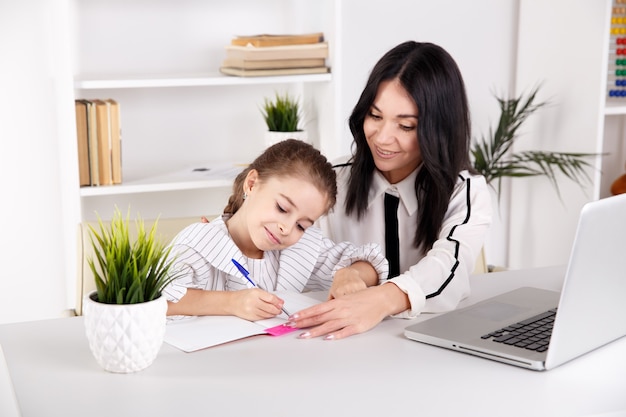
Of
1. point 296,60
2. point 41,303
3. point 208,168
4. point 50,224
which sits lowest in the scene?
point 41,303

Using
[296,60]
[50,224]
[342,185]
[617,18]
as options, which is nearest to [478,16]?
[617,18]

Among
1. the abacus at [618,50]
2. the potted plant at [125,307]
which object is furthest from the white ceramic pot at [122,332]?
the abacus at [618,50]

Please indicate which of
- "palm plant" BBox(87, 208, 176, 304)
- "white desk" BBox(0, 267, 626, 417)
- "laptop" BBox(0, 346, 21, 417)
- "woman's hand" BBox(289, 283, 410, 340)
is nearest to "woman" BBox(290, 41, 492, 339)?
"woman's hand" BBox(289, 283, 410, 340)

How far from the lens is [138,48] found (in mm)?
3061

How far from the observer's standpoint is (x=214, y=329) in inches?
58.9

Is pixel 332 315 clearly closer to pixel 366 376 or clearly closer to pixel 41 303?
pixel 366 376

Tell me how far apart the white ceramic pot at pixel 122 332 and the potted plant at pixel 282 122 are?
172 cm

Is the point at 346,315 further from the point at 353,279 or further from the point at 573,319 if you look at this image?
the point at 573,319

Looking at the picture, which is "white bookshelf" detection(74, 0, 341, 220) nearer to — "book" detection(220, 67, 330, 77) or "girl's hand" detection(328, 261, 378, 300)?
"book" detection(220, 67, 330, 77)

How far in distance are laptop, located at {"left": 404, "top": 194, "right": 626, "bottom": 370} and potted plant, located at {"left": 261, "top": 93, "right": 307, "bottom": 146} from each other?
4.94 feet

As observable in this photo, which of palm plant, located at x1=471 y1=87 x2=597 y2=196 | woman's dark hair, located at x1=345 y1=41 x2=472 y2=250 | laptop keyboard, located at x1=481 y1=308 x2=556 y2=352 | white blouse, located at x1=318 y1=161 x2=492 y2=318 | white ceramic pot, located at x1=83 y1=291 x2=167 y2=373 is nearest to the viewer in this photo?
white ceramic pot, located at x1=83 y1=291 x2=167 y2=373

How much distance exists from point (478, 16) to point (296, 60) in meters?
1.05

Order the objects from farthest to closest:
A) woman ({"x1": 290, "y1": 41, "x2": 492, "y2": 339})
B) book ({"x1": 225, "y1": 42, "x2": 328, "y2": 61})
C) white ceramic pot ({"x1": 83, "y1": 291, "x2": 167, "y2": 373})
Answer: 1. book ({"x1": 225, "y1": 42, "x2": 328, "y2": 61})
2. woman ({"x1": 290, "y1": 41, "x2": 492, "y2": 339})
3. white ceramic pot ({"x1": 83, "y1": 291, "x2": 167, "y2": 373})

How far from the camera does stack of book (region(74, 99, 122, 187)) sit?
8.93 ft
